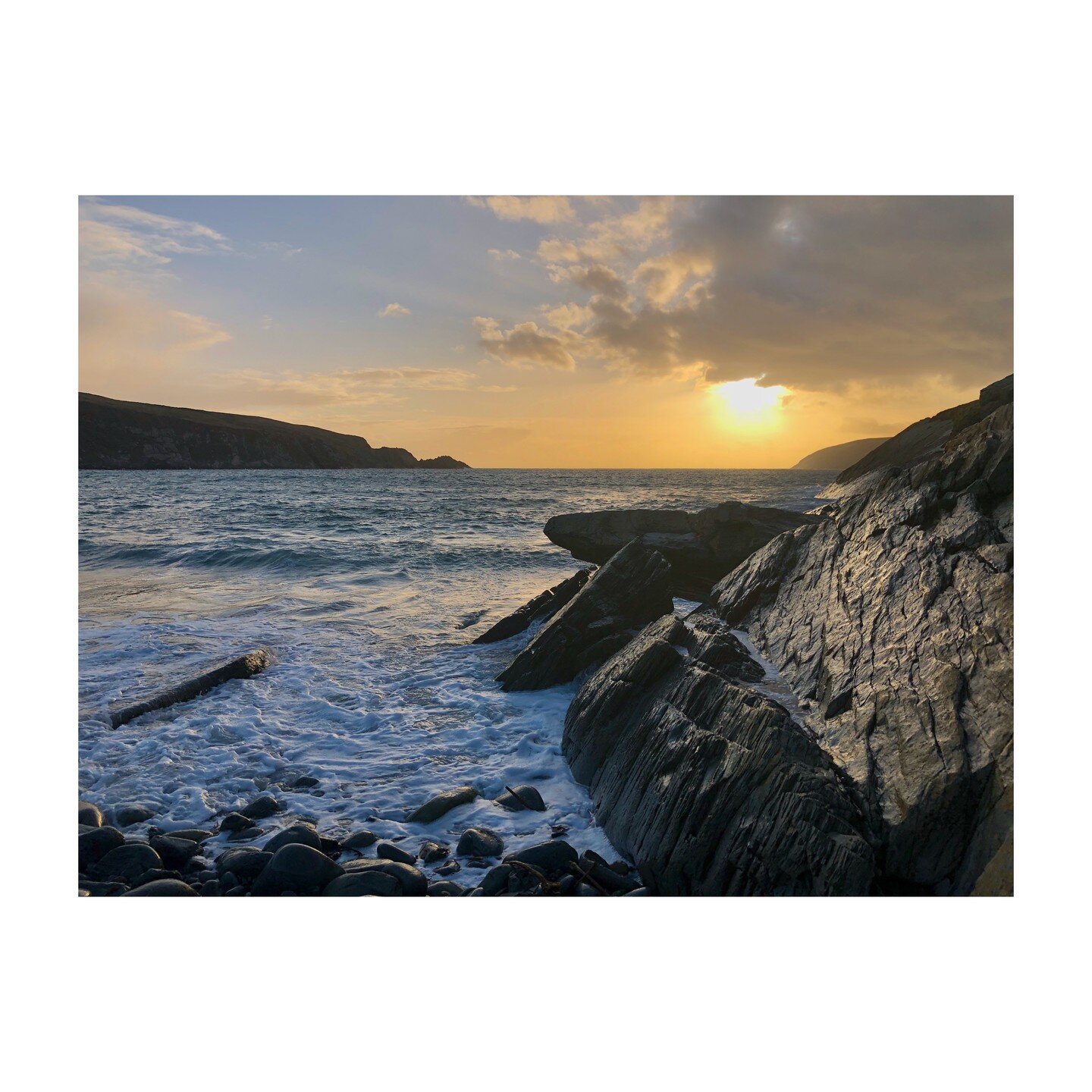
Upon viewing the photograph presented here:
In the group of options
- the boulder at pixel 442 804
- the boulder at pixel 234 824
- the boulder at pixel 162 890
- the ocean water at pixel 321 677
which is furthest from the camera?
the ocean water at pixel 321 677

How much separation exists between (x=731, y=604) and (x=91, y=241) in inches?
314

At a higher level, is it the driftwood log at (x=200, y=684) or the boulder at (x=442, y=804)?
the driftwood log at (x=200, y=684)

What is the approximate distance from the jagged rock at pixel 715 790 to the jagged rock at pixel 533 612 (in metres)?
4.96

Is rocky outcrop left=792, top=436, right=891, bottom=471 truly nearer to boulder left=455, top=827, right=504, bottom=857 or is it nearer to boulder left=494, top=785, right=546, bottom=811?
boulder left=494, top=785, right=546, bottom=811

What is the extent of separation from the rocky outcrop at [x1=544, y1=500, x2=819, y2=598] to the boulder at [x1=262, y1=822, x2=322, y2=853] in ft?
29.0

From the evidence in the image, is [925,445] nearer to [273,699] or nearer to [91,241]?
[273,699]

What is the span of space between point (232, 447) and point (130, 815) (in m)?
67.5

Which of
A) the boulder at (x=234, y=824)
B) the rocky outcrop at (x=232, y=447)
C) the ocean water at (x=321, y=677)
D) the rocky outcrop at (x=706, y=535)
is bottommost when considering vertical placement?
the boulder at (x=234, y=824)

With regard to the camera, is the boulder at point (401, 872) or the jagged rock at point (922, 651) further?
the boulder at point (401, 872)

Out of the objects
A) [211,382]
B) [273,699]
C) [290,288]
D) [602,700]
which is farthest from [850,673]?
[211,382]

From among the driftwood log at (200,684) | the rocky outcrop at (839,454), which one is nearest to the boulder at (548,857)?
the driftwood log at (200,684)

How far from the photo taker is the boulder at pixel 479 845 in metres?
5.12

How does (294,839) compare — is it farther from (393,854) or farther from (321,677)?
(321,677)

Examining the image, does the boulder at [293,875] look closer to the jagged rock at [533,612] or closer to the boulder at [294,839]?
the boulder at [294,839]
